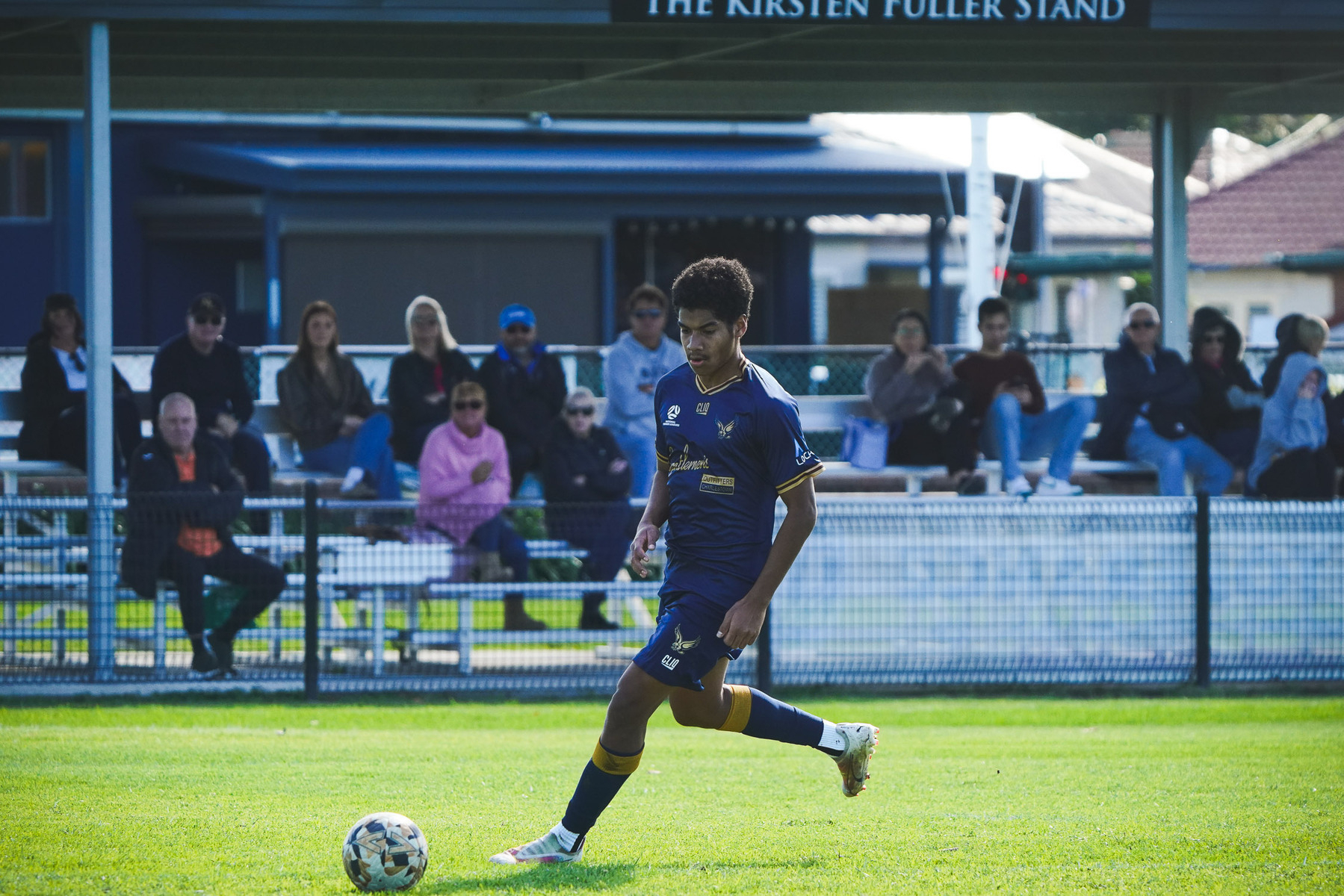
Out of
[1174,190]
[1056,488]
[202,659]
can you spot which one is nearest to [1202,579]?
[1056,488]

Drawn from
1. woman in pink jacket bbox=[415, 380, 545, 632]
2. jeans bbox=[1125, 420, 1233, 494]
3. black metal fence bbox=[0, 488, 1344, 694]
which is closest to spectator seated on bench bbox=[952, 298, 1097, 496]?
jeans bbox=[1125, 420, 1233, 494]

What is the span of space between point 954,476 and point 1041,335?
36.6ft

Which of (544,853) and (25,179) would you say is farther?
(25,179)

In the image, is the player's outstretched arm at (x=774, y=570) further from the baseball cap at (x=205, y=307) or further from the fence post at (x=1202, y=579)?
the baseball cap at (x=205, y=307)

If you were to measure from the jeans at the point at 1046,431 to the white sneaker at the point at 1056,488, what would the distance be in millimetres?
37

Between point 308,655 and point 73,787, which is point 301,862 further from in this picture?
point 308,655

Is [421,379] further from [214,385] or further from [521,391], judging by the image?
[214,385]

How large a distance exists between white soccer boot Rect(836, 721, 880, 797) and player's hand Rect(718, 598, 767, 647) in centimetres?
87

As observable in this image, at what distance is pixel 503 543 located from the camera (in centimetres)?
1100

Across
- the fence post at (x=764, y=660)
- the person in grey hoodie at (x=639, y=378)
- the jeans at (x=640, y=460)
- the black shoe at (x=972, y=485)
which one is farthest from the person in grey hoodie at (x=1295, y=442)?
the jeans at (x=640, y=460)

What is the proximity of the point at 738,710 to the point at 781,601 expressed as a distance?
514 centimetres

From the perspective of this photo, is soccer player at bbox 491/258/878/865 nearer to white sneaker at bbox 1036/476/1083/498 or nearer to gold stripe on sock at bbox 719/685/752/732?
gold stripe on sock at bbox 719/685/752/732

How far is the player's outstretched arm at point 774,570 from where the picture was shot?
219 inches

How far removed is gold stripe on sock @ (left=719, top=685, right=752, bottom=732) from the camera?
6.02 meters
